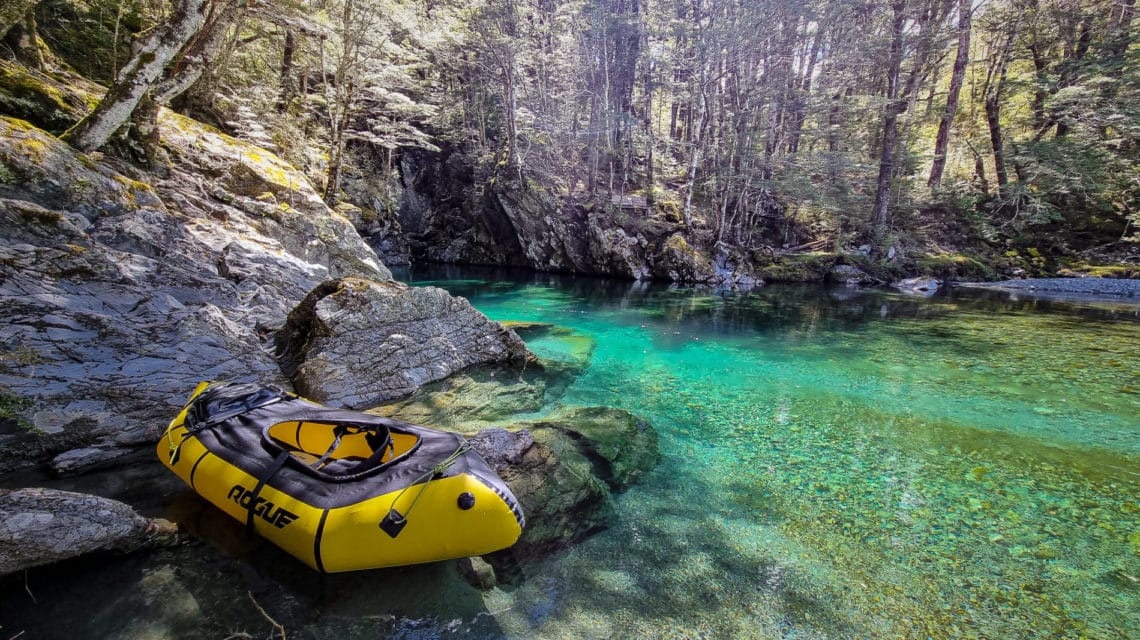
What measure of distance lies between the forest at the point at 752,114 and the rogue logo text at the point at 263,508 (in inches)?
513

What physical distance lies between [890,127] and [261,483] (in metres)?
25.9

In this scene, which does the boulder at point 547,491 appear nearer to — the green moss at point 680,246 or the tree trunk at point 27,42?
the tree trunk at point 27,42

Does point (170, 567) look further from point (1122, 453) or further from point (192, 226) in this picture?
point (1122, 453)

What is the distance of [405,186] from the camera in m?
29.0

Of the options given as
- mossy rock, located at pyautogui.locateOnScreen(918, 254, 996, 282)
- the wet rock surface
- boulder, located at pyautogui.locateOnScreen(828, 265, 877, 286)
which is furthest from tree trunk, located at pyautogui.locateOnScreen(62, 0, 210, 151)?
the wet rock surface

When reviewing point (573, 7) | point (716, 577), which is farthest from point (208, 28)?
point (573, 7)

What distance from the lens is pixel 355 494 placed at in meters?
2.97

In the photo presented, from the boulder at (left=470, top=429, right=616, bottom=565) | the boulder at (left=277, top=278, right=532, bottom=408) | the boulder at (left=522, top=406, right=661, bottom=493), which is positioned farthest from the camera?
the boulder at (left=277, top=278, right=532, bottom=408)

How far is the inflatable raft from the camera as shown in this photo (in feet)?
9.30

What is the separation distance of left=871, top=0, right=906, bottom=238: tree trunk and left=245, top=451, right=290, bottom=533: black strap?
23.4 meters

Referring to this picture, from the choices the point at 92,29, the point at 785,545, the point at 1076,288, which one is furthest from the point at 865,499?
the point at 1076,288

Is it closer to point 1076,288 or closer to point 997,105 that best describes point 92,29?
point 1076,288

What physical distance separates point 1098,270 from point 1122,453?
20.9 meters

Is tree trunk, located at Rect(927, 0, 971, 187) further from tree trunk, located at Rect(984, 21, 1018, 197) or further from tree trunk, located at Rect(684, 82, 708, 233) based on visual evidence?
tree trunk, located at Rect(684, 82, 708, 233)
